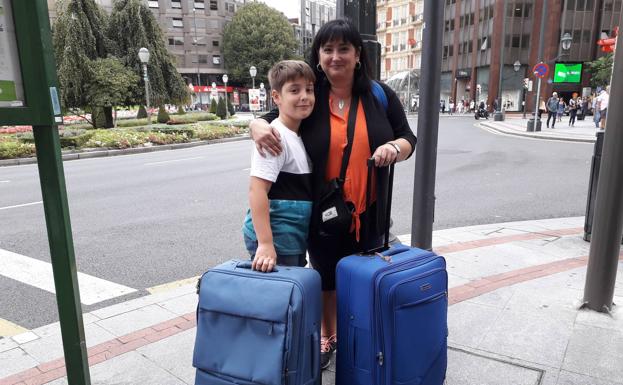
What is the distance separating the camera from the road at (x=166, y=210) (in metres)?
4.21

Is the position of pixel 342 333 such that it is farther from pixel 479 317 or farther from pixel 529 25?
pixel 529 25

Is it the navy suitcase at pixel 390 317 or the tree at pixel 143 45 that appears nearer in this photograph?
the navy suitcase at pixel 390 317

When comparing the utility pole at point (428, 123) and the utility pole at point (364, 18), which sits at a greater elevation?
the utility pole at point (364, 18)

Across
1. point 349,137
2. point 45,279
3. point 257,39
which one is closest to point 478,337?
point 349,137

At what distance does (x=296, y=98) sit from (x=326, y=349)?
1386 millimetres

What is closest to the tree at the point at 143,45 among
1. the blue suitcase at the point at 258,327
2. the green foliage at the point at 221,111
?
the green foliage at the point at 221,111

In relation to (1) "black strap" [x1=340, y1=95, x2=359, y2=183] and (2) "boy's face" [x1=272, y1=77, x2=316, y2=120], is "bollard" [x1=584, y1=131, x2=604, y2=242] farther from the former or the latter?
(2) "boy's face" [x1=272, y1=77, x2=316, y2=120]

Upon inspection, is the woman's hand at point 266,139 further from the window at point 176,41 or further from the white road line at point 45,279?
the window at point 176,41

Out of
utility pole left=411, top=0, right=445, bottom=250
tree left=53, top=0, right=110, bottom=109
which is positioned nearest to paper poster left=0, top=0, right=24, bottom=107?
utility pole left=411, top=0, right=445, bottom=250

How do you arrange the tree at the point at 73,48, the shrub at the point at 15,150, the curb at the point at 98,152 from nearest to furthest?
the curb at the point at 98,152 → the shrub at the point at 15,150 → the tree at the point at 73,48

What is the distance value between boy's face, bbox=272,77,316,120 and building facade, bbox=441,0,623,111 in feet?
142

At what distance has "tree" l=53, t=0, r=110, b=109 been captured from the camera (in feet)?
69.2

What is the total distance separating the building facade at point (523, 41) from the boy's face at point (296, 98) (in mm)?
43304

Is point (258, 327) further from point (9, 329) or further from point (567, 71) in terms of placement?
point (567, 71)
